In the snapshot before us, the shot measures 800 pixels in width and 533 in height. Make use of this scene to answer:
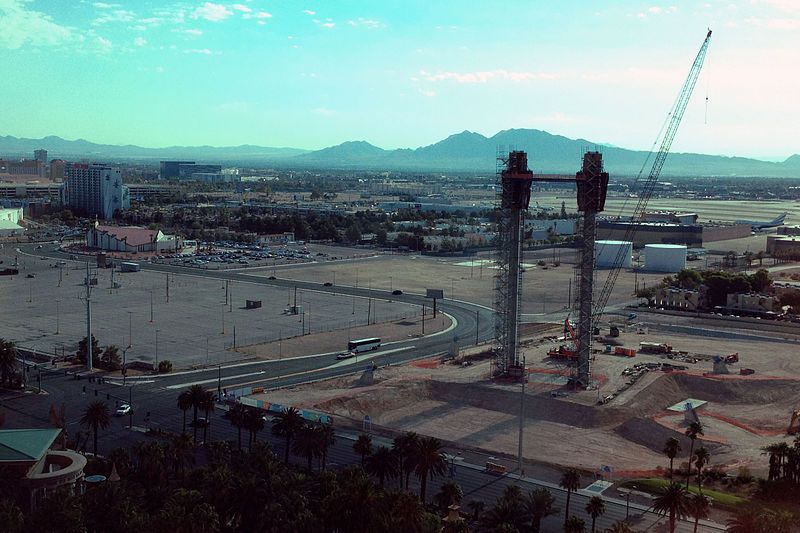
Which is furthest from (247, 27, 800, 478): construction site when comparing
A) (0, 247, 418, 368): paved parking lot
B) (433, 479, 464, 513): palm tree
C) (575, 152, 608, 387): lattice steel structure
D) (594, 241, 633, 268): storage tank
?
(594, 241, 633, 268): storage tank

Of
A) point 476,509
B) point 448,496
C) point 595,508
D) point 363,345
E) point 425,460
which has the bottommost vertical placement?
point 363,345

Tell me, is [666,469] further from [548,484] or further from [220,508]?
[220,508]

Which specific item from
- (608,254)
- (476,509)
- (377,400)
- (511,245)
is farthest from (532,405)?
(608,254)

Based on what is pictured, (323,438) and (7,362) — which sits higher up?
(323,438)

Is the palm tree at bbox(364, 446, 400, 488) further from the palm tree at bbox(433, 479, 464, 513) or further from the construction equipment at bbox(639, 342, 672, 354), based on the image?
the construction equipment at bbox(639, 342, 672, 354)

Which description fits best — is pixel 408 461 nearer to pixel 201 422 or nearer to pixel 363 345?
pixel 201 422

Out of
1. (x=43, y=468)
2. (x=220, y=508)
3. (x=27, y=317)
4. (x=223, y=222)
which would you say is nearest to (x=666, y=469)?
(x=220, y=508)
